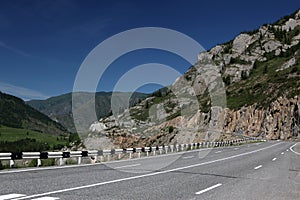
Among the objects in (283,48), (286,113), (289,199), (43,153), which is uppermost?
(283,48)

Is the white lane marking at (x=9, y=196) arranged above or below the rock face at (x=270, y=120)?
below

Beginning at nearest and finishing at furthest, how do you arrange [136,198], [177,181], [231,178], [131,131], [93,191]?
1. [136,198]
2. [93,191]
3. [177,181]
4. [231,178]
5. [131,131]

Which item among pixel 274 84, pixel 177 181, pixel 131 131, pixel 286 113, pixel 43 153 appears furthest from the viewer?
pixel 131 131

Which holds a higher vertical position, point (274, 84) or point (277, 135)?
point (274, 84)

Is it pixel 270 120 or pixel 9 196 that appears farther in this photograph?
pixel 270 120

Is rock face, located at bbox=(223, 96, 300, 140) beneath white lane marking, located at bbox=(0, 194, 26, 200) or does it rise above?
above

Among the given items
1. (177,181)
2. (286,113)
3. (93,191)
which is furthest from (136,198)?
(286,113)

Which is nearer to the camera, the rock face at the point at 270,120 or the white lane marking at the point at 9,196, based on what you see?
the white lane marking at the point at 9,196

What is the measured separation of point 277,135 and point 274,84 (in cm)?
2694

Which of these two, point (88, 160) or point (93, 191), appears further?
point (88, 160)

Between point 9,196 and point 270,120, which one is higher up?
point 270,120

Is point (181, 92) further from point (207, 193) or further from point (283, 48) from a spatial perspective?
point (207, 193)

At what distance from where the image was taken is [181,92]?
187375 millimetres

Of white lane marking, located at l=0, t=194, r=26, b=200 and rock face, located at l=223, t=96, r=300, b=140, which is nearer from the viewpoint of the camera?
white lane marking, located at l=0, t=194, r=26, b=200
